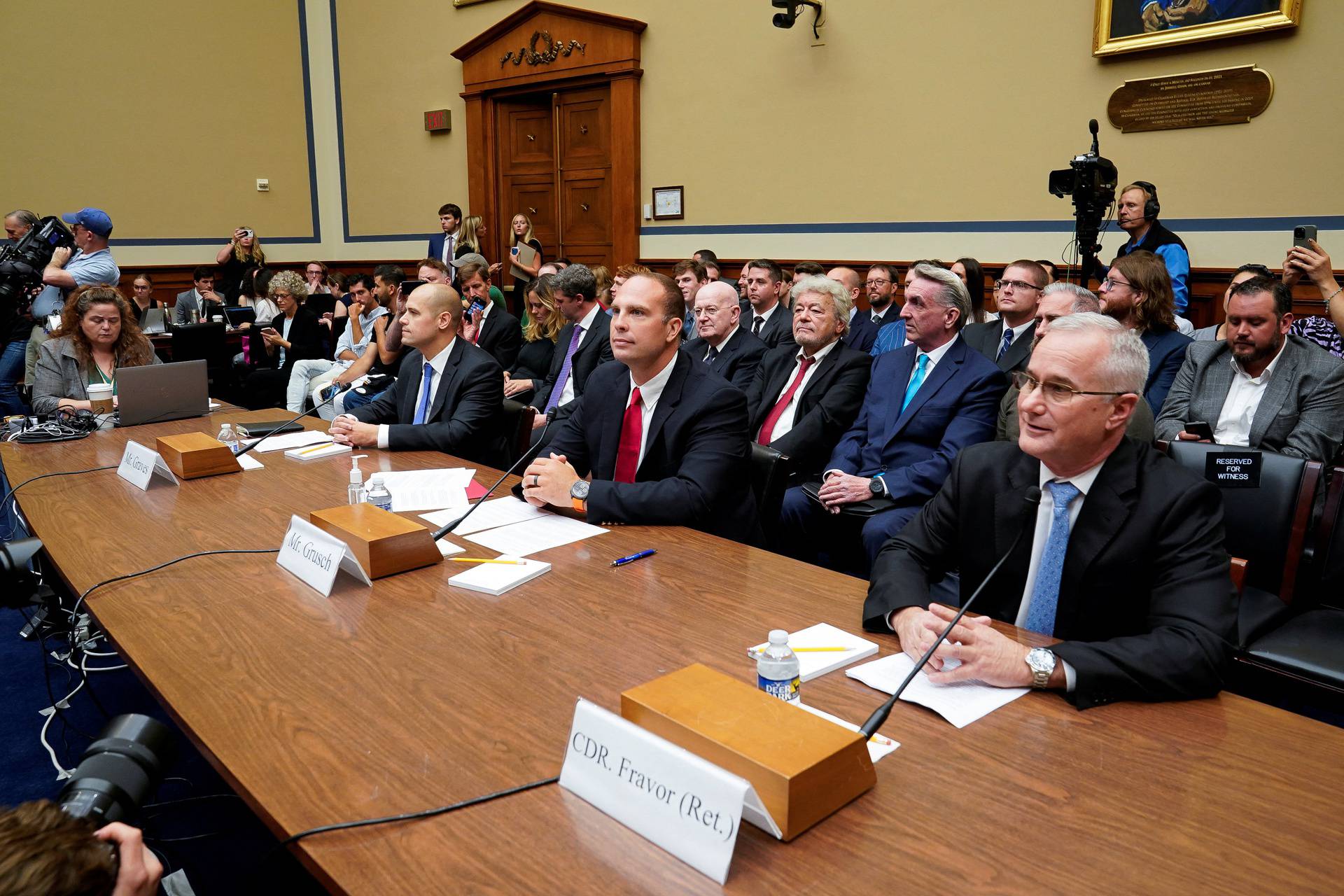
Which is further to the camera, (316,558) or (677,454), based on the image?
(677,454)

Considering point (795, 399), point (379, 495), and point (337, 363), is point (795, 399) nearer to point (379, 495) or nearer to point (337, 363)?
point (379, 495)

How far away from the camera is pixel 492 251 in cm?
927

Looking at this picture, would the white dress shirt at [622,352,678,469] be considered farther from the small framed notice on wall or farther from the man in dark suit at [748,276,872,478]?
the small framed notice on wall

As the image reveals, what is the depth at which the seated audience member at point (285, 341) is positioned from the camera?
6863 millimetres

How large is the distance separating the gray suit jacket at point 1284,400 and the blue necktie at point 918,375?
3.55 ft

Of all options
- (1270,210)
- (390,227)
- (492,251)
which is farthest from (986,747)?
(390,227)

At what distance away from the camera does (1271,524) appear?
2.56 m

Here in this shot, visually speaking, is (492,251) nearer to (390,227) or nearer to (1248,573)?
(390,227)

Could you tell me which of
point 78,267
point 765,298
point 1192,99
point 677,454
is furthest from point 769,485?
point 78,267

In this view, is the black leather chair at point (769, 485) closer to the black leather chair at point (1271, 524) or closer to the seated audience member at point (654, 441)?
the seated audience member at point (654, 441)

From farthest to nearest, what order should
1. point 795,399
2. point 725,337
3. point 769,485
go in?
1. point 725,337
2. point 795,399
3. point 769,485

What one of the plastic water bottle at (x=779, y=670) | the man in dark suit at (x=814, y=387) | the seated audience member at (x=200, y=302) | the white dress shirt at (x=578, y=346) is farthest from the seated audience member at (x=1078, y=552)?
the seated audience member at (x=200, y=302)

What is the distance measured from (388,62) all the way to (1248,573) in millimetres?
9578

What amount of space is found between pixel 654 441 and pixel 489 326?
3368 mm
